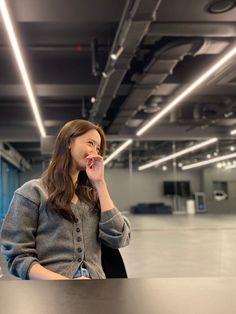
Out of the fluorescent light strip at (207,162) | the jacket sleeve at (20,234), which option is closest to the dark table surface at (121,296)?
the jacket sleeve at (20,234)

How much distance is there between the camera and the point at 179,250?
641 centimetres

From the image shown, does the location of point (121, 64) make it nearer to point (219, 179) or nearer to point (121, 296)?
point (121, 296)

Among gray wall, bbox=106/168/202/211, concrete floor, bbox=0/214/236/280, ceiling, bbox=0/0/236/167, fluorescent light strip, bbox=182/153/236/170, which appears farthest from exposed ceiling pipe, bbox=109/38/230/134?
fluorescent light strip, bbox=182/153/236/170

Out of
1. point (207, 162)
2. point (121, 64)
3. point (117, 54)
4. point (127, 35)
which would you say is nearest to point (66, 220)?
point (127, 35)

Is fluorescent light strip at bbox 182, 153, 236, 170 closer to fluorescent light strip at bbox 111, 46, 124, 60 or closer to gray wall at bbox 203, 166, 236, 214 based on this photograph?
gray wall at bbox 203, 166, 236, 214

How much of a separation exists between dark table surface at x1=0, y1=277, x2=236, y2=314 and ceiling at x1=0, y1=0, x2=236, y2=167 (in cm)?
231

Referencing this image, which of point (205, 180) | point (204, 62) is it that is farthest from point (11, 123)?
point (205, 180)

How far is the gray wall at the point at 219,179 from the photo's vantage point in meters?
12.1

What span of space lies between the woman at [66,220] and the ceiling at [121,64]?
1852mm

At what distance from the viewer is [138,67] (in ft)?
17.8

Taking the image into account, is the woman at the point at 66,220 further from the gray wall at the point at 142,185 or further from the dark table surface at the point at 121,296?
the gray wall at the point at 142,185

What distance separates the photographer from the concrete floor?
4730 millimetres

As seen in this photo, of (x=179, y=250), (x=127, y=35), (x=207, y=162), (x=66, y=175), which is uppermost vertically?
(x=127, y=35)

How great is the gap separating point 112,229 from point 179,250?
548 centimetres
